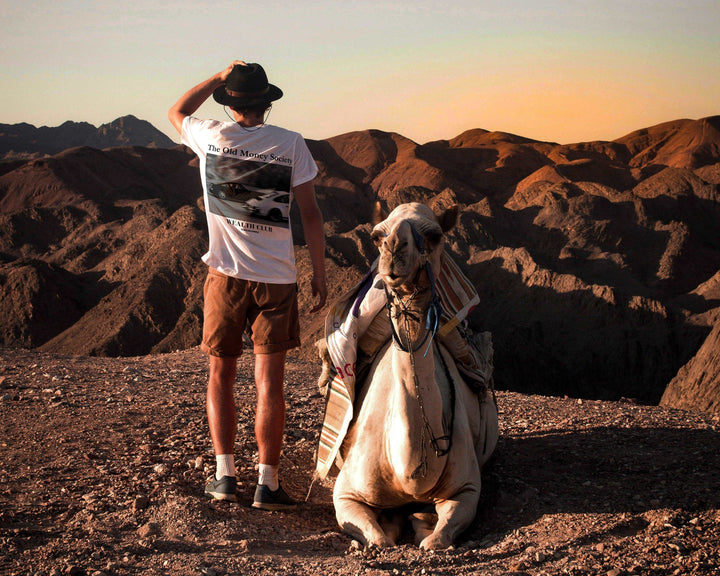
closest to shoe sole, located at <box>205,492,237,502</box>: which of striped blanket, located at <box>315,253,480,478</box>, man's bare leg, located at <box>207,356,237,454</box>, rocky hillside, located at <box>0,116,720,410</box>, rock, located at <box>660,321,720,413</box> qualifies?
man's bare leg, located at <box>207,356,237,454</box>

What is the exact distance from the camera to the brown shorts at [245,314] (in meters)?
5.02

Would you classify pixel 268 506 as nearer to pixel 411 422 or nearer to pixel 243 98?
pixel 411 422

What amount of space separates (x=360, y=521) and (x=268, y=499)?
627 mm

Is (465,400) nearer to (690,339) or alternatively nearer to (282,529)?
(282,529)

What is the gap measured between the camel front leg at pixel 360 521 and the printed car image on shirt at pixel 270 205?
1703 mm

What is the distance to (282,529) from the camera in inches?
195

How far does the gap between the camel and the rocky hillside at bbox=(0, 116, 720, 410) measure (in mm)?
10079

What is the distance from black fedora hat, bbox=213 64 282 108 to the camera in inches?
196

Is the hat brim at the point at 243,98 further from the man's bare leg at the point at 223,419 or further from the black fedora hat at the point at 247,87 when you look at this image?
the man's bare leg at the point at 223,419

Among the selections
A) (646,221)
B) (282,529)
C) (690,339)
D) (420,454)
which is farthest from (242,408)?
(646,221)

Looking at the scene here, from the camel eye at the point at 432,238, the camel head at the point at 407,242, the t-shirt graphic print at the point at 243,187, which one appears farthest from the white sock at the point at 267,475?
the camel eye at the point at 432,238

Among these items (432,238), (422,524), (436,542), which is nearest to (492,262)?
(422,524)

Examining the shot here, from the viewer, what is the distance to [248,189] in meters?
4.97

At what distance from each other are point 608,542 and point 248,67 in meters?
3.28
